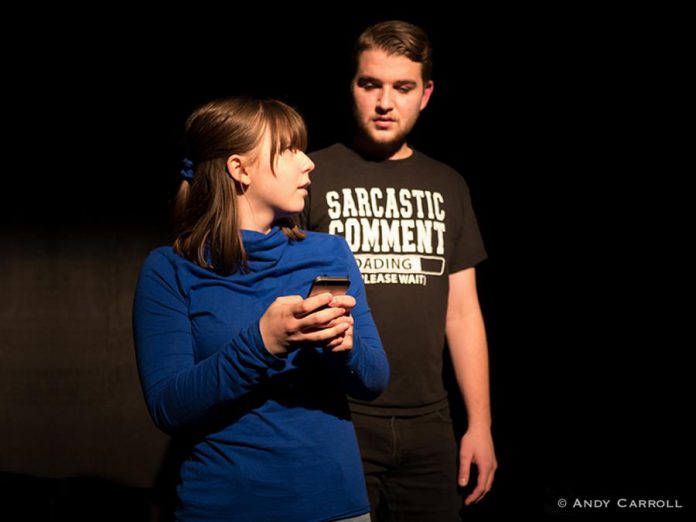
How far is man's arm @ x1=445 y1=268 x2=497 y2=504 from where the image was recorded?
2.06 meters

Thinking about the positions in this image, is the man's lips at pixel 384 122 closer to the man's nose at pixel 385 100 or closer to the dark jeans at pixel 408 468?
the man's nose at pixel 385 100

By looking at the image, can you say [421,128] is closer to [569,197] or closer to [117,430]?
[569,197]

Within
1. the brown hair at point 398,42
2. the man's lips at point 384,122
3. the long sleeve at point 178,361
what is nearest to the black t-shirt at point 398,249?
the man's lips at point 384,122

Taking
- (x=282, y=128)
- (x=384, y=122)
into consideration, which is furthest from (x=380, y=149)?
(x=282, y=128)

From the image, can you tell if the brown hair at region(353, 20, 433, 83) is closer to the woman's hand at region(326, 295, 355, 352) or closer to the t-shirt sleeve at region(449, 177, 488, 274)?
the t-shirt sleeve at region(449, 177, 488, 274)

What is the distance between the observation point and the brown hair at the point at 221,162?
143 centimetres

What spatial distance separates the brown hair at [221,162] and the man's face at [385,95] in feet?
1.76

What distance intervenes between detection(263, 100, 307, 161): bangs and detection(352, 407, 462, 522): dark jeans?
0.78 m

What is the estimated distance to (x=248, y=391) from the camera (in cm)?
130

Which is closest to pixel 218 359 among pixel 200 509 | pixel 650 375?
pixel 200 509

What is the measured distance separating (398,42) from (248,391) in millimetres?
1164

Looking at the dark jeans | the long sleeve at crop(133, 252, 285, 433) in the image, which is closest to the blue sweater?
the long sleeve at crop(133, 252, 285, 433)

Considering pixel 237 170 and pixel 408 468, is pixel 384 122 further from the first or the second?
pixel 408 468

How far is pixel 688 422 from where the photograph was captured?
9.06 feet
